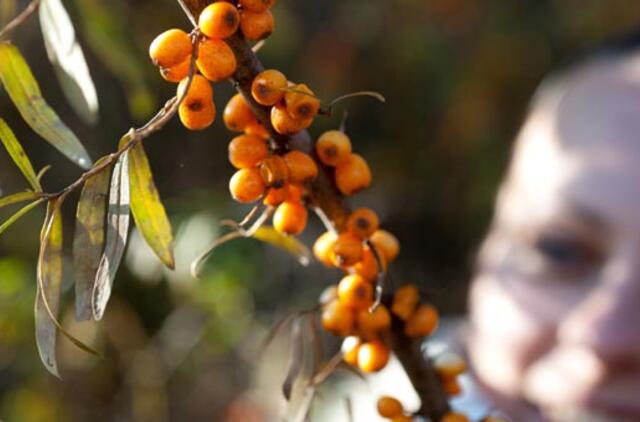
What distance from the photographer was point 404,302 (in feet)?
2.10

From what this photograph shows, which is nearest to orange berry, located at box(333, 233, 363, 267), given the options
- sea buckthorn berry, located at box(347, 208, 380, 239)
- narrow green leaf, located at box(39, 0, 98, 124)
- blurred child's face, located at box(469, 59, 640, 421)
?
sea buckthorn berry, located at box(347, 208, 380, 239)

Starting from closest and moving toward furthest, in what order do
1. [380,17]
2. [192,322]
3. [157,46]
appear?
[157,46] < [192,322] < [380,17]

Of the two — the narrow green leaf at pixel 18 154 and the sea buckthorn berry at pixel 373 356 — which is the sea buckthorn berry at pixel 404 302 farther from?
the narrow green leaf at pixel 18 154

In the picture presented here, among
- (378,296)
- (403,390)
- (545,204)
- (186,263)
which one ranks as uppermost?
(186,263)

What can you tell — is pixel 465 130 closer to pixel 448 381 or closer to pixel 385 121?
pixel 385 121

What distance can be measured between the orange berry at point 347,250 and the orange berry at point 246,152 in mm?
79

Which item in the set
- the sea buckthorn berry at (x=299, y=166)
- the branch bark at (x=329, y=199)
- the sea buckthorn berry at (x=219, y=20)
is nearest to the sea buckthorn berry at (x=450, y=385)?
the branch bark at (x=329, y=199)

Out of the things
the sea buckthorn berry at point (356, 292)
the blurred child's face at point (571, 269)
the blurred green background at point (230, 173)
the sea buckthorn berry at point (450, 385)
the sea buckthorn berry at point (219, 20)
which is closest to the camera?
the sea buckthorn berry at point (219, 20)

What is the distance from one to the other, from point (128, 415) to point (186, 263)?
524 millimetres

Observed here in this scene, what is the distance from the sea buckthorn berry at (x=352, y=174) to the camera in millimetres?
590

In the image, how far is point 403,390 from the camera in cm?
181

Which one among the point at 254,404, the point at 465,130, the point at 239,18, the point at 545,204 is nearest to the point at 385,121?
the point at 465,130

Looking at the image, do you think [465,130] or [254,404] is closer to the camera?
[254,404]

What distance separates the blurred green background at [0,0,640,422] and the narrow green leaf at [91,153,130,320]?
0.56 metres
